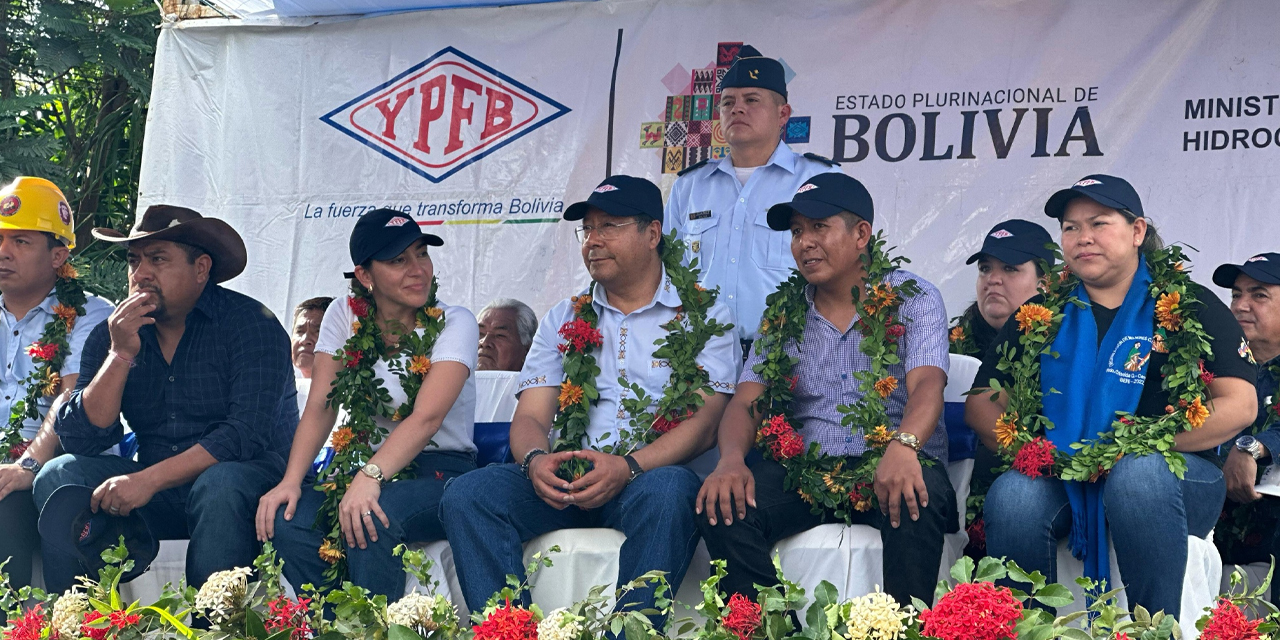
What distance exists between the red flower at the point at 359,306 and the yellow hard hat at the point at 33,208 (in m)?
1.32

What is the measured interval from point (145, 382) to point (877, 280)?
228 cm

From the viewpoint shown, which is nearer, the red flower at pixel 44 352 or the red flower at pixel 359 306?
the red flower at pixel 359 306

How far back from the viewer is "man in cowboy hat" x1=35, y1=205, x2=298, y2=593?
145 inches

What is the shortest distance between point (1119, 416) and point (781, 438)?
88 cm

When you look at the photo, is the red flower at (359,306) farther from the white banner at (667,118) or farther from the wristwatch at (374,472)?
the white banner at (667,118)

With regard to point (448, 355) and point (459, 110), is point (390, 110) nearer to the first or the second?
point (459, 110)

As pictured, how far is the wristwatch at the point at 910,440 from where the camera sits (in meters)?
3.25

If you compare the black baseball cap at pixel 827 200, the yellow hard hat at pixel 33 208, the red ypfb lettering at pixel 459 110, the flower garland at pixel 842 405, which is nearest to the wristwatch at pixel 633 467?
the flower garland at pixel 842 405

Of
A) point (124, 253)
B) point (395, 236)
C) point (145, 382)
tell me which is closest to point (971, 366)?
point (395, 236)

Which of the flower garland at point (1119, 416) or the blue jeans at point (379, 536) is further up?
the flower garland at point (1119, 416)

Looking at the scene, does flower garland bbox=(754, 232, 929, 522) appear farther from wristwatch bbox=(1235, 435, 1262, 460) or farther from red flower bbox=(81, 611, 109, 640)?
red flower bbox=(81, 611, 109, 640)

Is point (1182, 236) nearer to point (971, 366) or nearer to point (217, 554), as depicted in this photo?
point (971, 366)

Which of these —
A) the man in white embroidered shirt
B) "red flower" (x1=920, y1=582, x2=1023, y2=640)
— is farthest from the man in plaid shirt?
"red flower" (x1=920, y1=582, x2=1023, y2=640)

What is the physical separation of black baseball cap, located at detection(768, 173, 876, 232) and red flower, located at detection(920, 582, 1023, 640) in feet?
5.69
